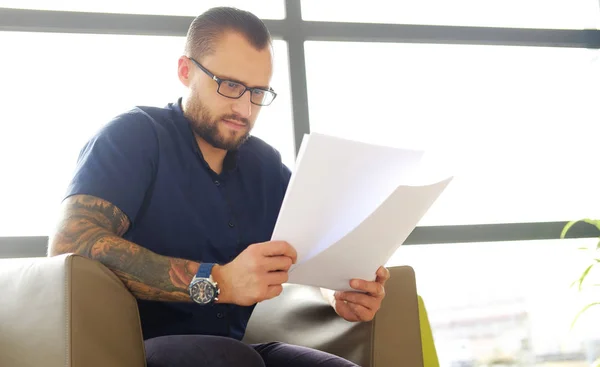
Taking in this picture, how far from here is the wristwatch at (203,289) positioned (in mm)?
1181

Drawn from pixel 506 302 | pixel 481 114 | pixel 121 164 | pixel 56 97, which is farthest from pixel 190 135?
pixel 506 302

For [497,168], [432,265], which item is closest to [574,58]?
[497,168]

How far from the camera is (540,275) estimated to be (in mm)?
3059

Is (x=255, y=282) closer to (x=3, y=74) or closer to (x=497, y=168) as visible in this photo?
(x=3, y=74)

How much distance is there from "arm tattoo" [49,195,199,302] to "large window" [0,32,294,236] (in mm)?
1305

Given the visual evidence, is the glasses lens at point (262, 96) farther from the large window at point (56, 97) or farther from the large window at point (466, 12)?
the large window at point (466, 12)

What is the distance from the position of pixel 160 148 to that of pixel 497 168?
1.97m

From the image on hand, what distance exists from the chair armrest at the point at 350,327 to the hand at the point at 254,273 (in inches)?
15.2

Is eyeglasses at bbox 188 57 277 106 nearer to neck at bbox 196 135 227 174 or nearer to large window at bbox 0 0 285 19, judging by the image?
neck at bbox 196 135 227 174

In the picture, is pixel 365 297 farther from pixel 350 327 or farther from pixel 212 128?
pixel 212 128

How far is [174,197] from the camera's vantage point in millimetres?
1507

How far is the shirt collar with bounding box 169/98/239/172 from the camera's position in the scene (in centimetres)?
161

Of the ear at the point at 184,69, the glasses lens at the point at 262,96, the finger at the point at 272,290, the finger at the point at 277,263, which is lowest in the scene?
the finger at the point at 272,290

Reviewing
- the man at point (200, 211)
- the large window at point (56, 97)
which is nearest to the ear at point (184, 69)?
the man at point (200, 211)
